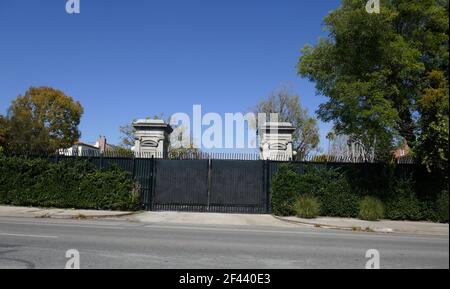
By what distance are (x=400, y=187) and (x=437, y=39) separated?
6.36m

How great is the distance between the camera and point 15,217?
16781mm

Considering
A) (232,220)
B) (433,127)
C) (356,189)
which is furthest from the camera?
(356,189)

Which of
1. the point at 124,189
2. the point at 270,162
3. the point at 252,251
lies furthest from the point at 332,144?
the point at 252,251

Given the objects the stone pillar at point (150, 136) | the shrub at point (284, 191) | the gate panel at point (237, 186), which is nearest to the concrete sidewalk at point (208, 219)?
the shrub at point (284, 191)

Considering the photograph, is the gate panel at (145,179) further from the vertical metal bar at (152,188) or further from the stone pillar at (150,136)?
the stone pillar at (150,136)

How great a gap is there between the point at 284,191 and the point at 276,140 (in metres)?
4.30

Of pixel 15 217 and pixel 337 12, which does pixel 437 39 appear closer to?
pixel 337 12

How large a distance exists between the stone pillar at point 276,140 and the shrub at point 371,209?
5248 mm

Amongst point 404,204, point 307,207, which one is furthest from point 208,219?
point 404,204

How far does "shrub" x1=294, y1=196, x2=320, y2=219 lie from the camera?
60.7ft

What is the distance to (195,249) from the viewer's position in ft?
30.6

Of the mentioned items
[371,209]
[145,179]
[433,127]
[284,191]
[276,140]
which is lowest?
[371,209]

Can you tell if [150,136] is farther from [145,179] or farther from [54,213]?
[54,213]

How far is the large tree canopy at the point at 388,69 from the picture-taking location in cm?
1642
